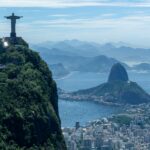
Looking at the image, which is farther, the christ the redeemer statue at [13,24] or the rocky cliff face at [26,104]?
the christ the redeemer statue at [13,24]

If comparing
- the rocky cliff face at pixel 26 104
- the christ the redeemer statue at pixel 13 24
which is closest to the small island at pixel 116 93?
the christ the redeemer statue at pixel 13 24

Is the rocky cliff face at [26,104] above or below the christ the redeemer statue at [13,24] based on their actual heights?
below

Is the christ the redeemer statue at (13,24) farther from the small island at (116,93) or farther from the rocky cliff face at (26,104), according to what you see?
the small island at (116,93)

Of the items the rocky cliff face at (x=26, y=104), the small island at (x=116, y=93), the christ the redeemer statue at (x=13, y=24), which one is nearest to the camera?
the rocky cliff face at (x=26, y=104)

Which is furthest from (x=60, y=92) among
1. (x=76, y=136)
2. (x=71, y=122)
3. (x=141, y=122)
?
(x=76, y=136)

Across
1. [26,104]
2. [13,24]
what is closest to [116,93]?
[13,24]

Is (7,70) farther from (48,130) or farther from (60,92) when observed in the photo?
(60,92)

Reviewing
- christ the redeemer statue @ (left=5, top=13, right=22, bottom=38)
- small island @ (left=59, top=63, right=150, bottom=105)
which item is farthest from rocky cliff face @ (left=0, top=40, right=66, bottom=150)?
small island @ (left=59, top=63, right=150, bottom=105)

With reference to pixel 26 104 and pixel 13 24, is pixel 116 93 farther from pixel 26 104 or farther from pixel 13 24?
pixel 26 104
